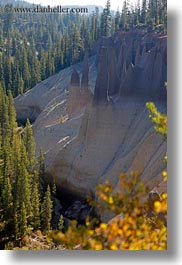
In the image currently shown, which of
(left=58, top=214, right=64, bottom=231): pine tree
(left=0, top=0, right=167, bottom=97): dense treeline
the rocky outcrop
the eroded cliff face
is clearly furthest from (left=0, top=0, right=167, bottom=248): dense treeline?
the rocky outcrop

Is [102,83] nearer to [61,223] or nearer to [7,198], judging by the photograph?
[7,198]

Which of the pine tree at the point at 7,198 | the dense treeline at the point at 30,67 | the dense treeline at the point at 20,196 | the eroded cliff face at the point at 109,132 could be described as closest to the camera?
the dense treeline at the point at 20,196

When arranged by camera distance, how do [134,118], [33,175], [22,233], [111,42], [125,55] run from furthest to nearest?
[111,42], [125,55], [134,118], [33,175], [22,233]

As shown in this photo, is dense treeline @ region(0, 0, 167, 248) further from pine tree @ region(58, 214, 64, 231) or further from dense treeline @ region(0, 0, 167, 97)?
pine tree @ region(58, 214, 64, 231)

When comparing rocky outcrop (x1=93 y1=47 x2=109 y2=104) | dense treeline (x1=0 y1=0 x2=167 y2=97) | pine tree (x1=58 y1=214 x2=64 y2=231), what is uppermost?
dense treeline (x1=0 y1=0 x2=167 y2=97)

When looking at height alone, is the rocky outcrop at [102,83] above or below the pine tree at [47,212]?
above

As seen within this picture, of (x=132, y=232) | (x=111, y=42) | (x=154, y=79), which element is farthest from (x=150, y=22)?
(x=132, y=232)

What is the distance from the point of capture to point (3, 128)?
49.8 ft

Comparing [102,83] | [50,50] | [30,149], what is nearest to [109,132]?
[102,83]

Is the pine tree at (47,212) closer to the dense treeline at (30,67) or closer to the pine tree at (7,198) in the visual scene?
the dense treeline at (30,67)

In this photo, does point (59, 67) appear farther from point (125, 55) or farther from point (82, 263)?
point (82, 263)

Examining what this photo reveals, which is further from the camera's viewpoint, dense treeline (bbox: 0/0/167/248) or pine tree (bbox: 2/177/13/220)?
dense treeline (bbox: 0/0/167/248)

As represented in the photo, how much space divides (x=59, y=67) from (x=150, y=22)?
17.6 feet

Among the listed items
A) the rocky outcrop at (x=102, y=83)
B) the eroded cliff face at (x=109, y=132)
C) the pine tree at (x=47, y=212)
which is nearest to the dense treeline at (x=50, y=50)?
the eroded cliff face at (x=109, y=132)
